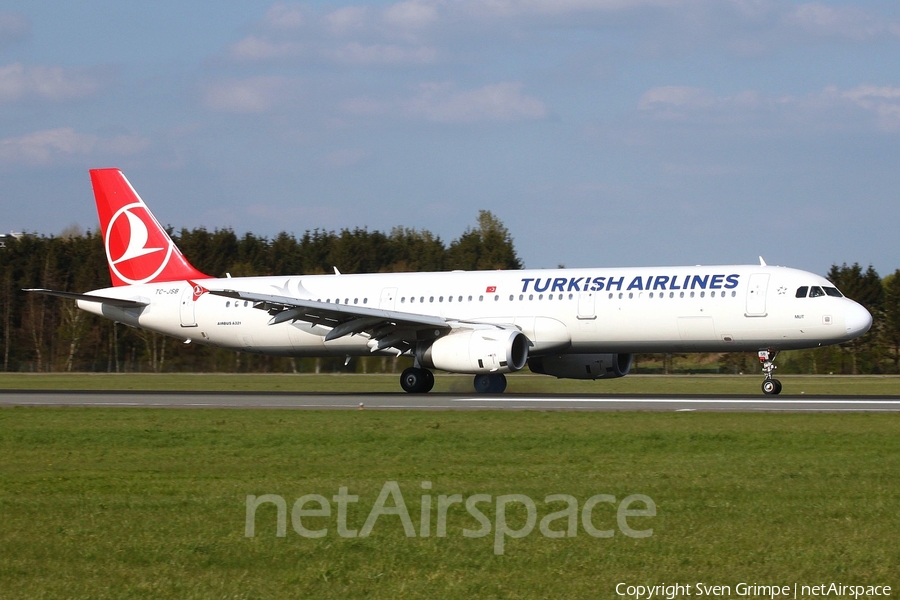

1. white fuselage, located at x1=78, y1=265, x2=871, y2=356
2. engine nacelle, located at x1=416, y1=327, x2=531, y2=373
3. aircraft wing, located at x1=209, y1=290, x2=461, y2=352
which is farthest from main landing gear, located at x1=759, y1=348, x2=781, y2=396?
aircraft wing, located at x1=209, y1=290, x2=461, y2=352

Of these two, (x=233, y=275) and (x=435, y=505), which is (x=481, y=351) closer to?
(x=435, y=505)

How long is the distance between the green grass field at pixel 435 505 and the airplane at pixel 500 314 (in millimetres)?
10391

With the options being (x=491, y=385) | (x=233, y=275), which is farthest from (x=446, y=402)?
(x=233, y=275)

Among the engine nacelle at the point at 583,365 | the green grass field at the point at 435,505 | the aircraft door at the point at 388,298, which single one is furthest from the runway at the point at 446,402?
the green grass field at the point at 435,505

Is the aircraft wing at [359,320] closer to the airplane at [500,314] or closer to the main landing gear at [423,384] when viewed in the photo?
the airplane at [500,314]

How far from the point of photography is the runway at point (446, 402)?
23969 mm

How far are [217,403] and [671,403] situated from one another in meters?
11.0

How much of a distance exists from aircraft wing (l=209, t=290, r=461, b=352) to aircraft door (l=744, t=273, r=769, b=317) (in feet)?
27.3

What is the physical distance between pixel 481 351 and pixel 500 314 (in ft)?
8.70

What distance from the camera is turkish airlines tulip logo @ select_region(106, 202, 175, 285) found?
38.9 metres

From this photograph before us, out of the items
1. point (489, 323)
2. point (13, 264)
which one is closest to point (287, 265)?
point (13, 264)

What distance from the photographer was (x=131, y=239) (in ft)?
128

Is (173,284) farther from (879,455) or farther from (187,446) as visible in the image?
(879,455)

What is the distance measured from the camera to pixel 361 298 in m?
35.7
